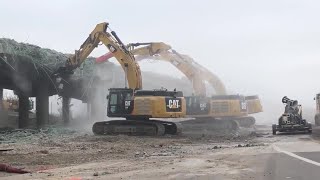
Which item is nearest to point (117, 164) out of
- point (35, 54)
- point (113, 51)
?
point (113, 51)

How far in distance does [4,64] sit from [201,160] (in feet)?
67.4

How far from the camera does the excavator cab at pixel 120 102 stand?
97.7ft

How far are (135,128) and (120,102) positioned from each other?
6.06 feet

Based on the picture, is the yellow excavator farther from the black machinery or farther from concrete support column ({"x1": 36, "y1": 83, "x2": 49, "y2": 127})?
concrete support column ({"x1": 36, "y1": 83, "x2": 49, "y2": 127})

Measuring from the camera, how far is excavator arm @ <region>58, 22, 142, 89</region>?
3045 cm

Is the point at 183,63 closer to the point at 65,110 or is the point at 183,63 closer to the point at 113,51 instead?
A: the point at 113,51

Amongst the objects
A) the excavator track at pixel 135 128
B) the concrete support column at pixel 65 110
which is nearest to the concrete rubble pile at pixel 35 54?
the excavator track at pixel 135 128

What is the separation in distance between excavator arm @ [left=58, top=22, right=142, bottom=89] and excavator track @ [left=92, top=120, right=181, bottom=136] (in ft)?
7.80

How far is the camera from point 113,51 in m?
31.0

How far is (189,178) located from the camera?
11148 mm

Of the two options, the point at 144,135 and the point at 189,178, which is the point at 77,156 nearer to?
the point at 189,178

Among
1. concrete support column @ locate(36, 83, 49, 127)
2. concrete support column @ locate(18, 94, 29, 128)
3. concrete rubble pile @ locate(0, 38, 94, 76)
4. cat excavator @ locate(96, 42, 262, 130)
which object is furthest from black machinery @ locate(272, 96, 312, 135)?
concrete support column @ locate(18, 94, 29, 128)

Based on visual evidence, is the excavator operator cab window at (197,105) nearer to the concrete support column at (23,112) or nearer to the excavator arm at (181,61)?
the excavator arm at (181,61)

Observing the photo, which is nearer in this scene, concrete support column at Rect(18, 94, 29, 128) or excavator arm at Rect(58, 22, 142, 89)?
excavator arm at Rect(58, 22, 142, 89)
